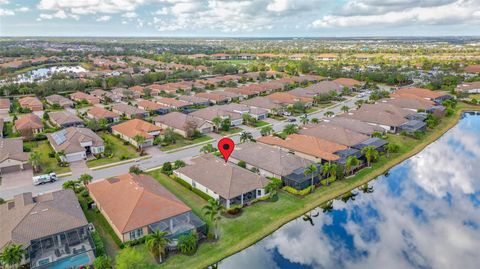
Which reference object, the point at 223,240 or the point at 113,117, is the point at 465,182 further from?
the point at 113,117

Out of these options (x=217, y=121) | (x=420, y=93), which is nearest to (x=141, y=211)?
(x=217, y=121)

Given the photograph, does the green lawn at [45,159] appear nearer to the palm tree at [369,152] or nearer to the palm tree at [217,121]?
the palm tree at [217,121]

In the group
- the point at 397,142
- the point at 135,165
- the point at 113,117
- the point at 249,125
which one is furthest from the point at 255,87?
the point at 135,165

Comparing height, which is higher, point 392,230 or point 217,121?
point 217,121

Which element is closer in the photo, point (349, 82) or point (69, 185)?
point (69, 185)

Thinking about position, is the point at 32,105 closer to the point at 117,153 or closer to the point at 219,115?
the point at 117,153

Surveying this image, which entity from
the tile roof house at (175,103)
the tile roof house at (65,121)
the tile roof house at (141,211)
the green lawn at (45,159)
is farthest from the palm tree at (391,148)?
the tile roof house at (65,121)
